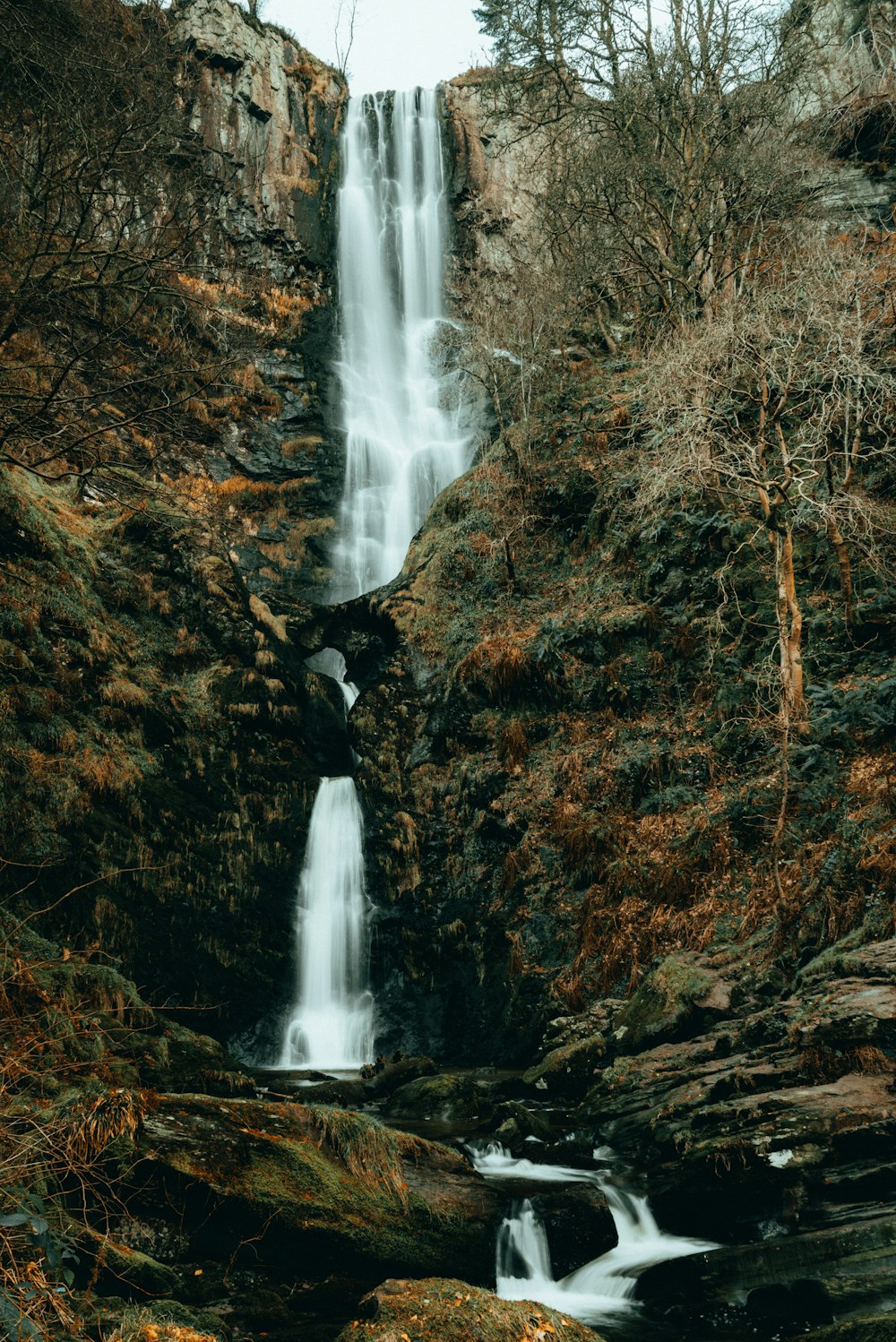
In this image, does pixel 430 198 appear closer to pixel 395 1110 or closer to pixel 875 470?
pixel 875 470

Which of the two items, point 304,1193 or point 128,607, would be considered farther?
point 128,607

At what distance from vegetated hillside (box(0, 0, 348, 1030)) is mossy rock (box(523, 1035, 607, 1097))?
473 centimetres

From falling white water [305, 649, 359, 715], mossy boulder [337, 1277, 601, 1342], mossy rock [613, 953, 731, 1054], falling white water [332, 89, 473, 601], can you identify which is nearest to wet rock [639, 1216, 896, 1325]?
mossy boulder [337, 1277, 601, 1342]

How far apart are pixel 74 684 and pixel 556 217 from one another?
14.1 meters

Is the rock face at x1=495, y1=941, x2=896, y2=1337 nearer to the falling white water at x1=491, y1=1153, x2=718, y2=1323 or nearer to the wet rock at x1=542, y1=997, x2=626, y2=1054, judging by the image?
the falling white water at x1=491, y1=1153, x2=718, y2=1323

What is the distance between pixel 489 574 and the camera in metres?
16.1

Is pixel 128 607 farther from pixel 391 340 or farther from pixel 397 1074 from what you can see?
pixel 391 340

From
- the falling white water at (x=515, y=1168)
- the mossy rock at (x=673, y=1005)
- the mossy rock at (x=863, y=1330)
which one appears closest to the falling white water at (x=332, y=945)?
the falling white water at (x=515, y=1168)

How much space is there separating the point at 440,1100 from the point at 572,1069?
1.42 metres

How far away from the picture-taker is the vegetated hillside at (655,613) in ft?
32.6

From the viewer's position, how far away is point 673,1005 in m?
8.38

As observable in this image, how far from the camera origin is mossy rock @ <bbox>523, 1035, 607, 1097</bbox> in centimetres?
894

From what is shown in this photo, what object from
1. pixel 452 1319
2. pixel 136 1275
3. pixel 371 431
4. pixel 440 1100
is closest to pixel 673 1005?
pixel 440 1100

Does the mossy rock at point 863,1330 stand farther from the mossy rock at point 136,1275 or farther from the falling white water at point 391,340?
the falling white water at point 391,340
